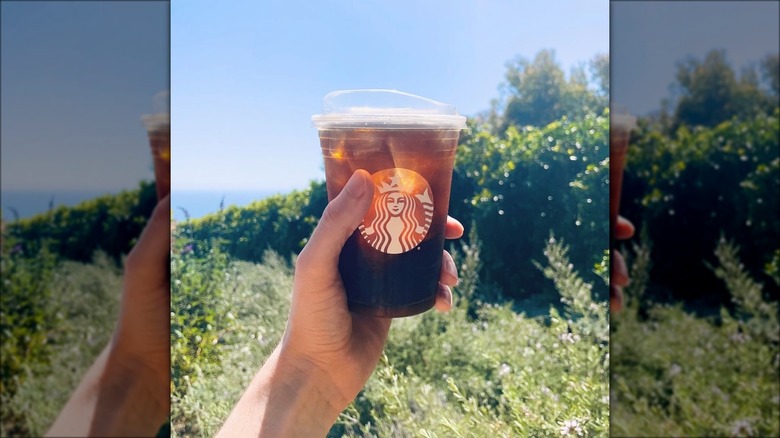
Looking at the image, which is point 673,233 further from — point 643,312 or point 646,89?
point 646,89

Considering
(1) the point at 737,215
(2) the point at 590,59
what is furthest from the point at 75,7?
(1) the point at 737,215

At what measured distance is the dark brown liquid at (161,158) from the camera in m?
1.87

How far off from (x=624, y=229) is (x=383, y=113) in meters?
0.85

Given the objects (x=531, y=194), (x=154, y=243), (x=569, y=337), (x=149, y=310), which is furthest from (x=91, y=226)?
(x=569, y=337)

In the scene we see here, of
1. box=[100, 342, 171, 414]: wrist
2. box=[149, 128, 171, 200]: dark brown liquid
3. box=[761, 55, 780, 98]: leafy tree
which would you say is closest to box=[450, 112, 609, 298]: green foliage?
box=[761, 55, 780, 98]: leafy tree

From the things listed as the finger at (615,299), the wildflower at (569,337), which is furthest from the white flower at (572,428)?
the finger at (615,299)

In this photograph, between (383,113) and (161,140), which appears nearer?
(383,113)

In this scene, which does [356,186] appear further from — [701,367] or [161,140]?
[701,367]

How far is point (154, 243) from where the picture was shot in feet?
6.56

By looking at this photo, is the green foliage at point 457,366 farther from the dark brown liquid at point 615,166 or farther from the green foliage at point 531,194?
the dark brown liquid at point 615,166

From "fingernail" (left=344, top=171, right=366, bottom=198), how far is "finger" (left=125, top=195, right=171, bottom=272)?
0.76 m

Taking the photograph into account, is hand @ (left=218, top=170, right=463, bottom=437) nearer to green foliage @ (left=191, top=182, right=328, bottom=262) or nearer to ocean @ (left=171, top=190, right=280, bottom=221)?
green foliage @ (left=191, top=182, right=328, bottom=262)

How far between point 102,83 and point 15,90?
20 cm

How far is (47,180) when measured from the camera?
1.73m
